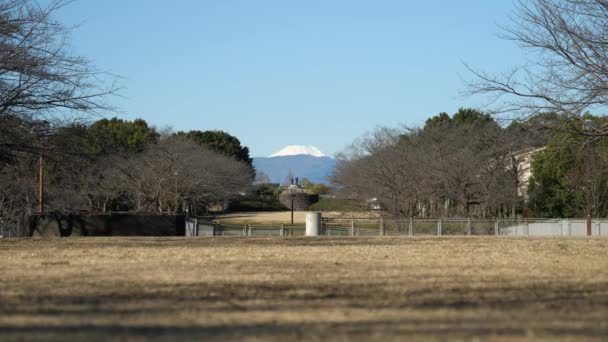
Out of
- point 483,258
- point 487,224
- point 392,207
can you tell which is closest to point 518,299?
point 483,258

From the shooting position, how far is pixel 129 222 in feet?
131

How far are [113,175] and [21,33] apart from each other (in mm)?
41172

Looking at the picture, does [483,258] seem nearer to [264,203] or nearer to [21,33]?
[21,33]

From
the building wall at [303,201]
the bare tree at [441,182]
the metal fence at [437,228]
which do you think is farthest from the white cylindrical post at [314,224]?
the building wall at [303,201]

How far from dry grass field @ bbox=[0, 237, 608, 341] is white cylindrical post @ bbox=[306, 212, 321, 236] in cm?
2226

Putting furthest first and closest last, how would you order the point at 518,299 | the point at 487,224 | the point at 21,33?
1. the point at 487,224
2. the point at 21,33
3. the point at 518,299

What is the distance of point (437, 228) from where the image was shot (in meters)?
44.6

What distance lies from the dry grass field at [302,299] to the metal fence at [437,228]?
25436 mm

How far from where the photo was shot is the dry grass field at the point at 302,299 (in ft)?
27.9

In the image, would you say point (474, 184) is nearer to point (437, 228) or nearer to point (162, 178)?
point (437, 228)

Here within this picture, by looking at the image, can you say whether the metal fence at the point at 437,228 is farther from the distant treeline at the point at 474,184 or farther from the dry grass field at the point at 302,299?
the dry grass field at the point at 302,299

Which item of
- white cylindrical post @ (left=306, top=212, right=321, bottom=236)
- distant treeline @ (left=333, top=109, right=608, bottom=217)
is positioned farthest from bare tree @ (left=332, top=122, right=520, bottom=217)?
white cylindrical post @ (left=306, top=212, right=321, bottom=236)

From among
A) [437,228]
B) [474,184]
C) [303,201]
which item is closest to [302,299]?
[437,228]

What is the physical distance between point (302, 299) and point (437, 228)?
34077mm
